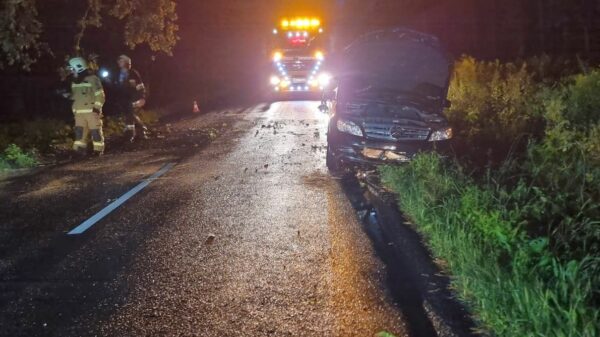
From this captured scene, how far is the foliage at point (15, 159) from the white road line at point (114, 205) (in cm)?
266

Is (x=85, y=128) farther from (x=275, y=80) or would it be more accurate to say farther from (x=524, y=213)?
(x=275, y=80)

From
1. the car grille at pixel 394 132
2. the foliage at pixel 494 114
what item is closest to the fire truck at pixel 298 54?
the foliage at pixel 494 114

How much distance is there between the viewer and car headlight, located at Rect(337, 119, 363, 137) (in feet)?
29.1

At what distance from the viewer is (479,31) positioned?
71.1 feet

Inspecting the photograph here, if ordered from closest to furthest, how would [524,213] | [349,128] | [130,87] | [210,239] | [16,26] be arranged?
[524,213], [210,239], [349,128], [16,26], [130,87]

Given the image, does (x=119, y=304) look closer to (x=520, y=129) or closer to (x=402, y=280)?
(x=402, y=280)

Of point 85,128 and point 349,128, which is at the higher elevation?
point 349,128

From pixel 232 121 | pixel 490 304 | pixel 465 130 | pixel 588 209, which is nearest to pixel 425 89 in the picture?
pixel 465 130

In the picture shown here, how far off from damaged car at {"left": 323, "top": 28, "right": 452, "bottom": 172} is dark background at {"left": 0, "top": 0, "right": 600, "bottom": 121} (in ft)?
14.9

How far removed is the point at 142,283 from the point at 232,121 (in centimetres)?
1382

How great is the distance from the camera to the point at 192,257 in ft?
18.0

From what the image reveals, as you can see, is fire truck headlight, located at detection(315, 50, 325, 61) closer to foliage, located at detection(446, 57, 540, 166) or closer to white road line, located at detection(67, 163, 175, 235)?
foliage, located at detection(446, 57, 540, 166)

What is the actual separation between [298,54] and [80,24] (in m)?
14.5

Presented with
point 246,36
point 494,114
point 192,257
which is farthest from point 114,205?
point 246,36
